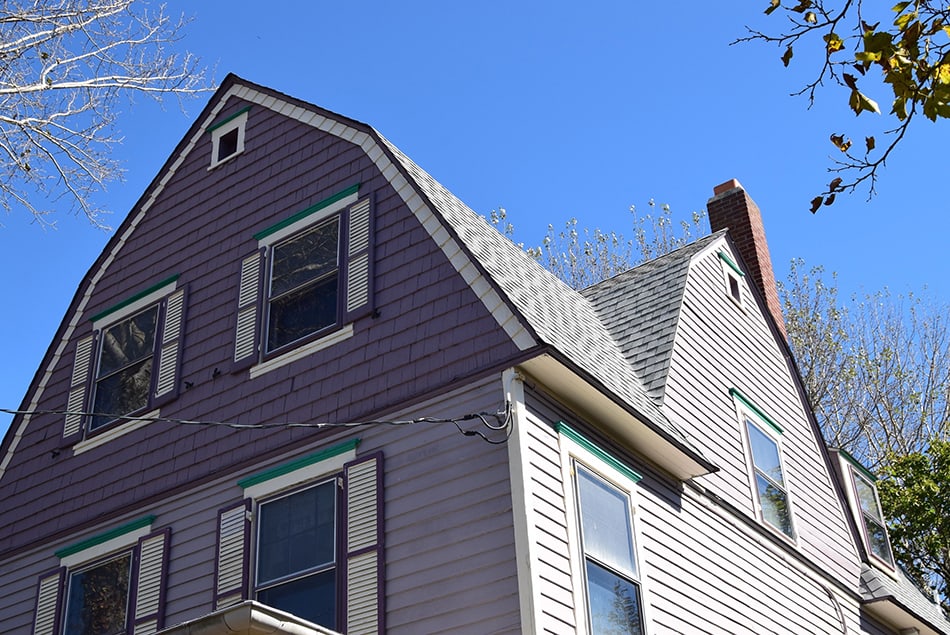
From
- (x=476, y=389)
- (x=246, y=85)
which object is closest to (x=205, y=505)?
(x=476, y=389)

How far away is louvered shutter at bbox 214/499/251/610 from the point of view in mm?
9711

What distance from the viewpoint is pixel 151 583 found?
10453mm

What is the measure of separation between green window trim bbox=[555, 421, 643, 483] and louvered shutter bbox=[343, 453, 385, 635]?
1.60m

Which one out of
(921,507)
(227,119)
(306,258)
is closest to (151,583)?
(306,258)

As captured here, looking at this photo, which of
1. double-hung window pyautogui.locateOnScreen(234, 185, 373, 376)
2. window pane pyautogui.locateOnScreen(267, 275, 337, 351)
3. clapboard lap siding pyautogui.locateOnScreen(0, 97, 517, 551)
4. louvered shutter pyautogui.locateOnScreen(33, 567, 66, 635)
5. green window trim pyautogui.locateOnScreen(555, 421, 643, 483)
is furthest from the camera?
louvered shutter pyautogui.locateOnScreen(33, 567, 66, 635)

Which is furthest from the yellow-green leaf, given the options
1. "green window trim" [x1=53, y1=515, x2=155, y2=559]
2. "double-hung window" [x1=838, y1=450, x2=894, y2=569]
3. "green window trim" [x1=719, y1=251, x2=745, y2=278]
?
"double-hung window" [x1=838, y1=450, x2=894, y2=569]

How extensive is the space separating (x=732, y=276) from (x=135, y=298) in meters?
7.80

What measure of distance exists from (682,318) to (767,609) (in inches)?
130

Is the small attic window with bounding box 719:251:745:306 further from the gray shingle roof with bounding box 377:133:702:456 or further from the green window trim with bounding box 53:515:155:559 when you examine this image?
the green window trim with bounding box 53:515:155:559

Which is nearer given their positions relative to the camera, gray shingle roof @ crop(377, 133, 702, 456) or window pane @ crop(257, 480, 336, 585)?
window pane @ crop(257, 480, 336, 585)

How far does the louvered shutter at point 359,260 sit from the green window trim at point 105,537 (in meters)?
2.93

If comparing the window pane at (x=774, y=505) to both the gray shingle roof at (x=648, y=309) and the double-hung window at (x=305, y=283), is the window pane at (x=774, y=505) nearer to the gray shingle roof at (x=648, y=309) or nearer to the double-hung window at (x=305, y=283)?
the gray shingle roof at (x=648, y=309)

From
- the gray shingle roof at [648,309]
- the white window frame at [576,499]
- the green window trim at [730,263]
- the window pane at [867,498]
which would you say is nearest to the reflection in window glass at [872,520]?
the window pane at [867,498]

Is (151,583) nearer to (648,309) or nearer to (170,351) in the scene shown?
(170,351)
